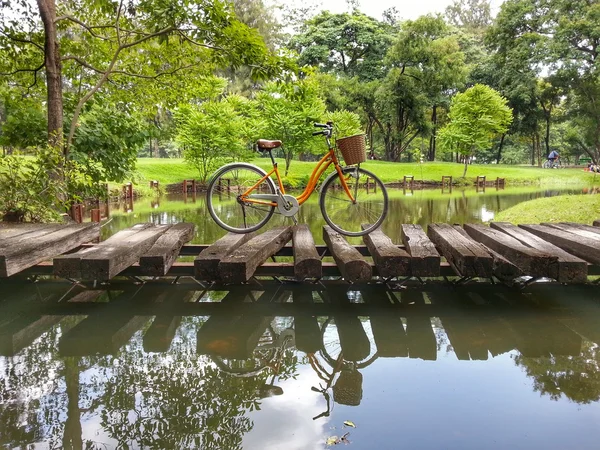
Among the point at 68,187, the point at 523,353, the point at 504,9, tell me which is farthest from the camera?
the point at 504,9

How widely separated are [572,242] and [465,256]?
1.55 metres

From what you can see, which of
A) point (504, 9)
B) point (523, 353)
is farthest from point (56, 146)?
point (504, 9)

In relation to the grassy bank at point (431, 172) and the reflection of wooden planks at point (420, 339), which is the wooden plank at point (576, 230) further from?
the grassy bank at point (431, 172)

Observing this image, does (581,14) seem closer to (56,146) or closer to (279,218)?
(279,218)

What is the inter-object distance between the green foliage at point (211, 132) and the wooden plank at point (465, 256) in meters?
21.8

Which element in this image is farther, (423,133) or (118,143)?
(423,133)

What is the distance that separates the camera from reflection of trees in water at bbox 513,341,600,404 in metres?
3.16

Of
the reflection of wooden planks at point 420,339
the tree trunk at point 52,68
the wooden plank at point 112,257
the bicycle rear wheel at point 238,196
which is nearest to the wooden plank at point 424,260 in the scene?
the reflection of wooden planks at point 420,339

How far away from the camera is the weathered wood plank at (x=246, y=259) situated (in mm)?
4520

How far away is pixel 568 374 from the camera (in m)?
3.44

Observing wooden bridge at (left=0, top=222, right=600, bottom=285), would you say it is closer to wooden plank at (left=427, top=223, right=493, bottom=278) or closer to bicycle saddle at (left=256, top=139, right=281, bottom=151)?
wooden plank at (left=427, top=223, right=493, bottom=278)

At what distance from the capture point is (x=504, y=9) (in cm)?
3950

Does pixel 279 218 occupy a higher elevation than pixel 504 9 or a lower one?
lower

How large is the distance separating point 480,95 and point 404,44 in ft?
22.2
